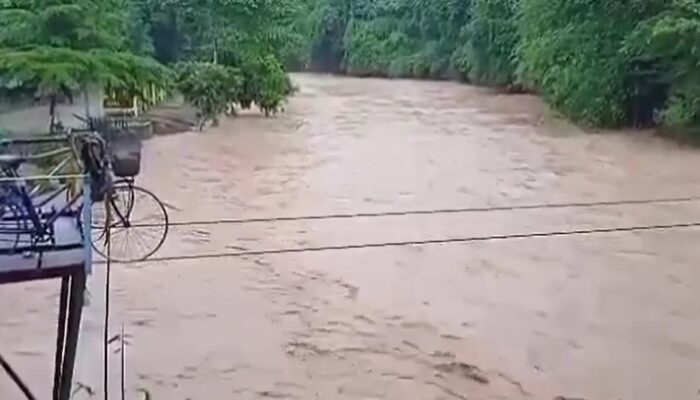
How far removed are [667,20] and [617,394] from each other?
5507 mm

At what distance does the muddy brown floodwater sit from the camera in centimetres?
338

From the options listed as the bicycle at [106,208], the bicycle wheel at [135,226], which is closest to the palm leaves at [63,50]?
the bicycle at [106,208]

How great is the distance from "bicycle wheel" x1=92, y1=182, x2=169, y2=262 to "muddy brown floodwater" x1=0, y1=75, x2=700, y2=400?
100 mm

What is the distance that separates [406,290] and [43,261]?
104 inches

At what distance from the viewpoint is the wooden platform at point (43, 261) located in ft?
5.94

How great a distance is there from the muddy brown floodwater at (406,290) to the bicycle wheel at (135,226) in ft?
0.33

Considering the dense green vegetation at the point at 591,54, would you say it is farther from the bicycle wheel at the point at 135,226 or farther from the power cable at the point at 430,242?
→ the bicycle wheel at the point at 135,226

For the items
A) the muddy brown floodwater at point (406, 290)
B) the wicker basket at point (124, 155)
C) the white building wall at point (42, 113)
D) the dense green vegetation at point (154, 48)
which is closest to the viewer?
the muddy brown floodwater at point (406, 290)

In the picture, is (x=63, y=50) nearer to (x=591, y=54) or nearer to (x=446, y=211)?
(x=446, y=211)

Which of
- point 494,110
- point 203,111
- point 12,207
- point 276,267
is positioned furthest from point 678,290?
point 494,110

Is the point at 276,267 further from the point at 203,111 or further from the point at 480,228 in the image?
the point at 203,111

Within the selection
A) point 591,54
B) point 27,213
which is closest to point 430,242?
point 27,213

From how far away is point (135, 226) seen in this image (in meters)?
4.93

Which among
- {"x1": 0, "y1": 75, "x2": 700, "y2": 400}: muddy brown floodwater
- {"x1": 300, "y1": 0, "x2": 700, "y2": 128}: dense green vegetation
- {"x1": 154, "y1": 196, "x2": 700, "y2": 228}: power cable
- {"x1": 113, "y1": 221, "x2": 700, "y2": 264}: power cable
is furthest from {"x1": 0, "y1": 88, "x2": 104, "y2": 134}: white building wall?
{"x1": 300, "y1": 0, "x2": 700, "y2": 128}: dense green vegetation
